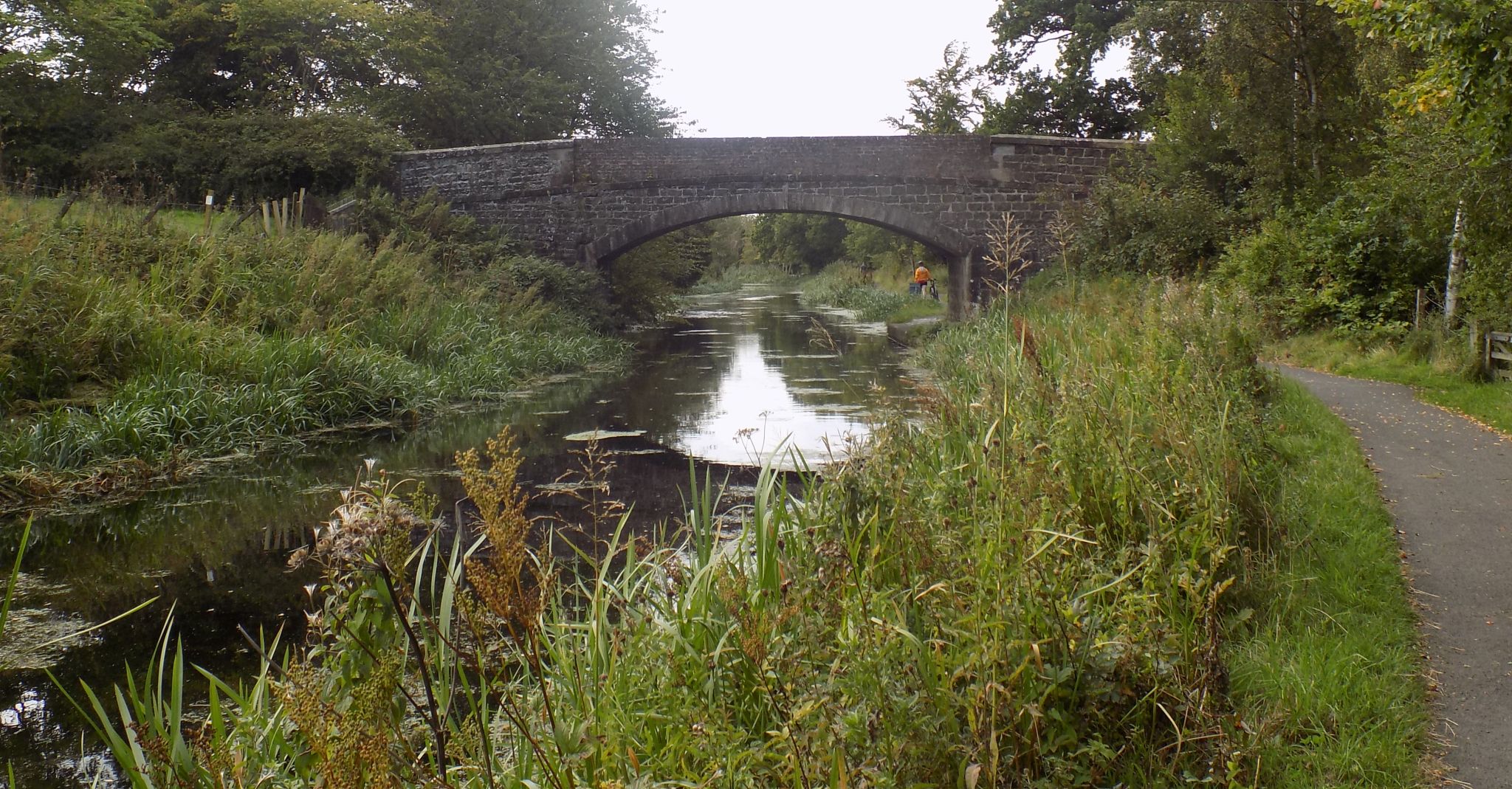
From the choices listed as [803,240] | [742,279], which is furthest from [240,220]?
[742,279]

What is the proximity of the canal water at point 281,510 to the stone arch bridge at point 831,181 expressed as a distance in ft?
15.2

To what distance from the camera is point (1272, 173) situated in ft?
49.3

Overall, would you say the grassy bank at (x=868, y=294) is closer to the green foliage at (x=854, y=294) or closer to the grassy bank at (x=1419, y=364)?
the green foliage at (x=854, y=294)

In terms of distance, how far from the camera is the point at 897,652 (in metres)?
2.63

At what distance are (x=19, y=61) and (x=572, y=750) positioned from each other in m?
22.6

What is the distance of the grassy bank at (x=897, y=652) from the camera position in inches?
85.4

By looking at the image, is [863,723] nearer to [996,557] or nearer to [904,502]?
[996,557]

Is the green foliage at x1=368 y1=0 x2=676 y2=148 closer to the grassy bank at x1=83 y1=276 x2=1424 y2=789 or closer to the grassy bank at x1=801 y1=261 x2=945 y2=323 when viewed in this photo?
the grassy bank at x1=801 y1=261 x2=945 y2=323

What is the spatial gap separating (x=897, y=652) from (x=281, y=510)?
5.51 meters

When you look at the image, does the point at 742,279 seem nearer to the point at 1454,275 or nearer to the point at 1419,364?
the point at 1454,275

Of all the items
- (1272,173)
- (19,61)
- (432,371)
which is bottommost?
(432,371)

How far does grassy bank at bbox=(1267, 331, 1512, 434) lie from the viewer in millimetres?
8617

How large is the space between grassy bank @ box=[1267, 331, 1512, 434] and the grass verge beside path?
3.62 metres

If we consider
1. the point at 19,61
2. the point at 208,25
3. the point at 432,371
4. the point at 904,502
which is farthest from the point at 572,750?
the point at 208,25
